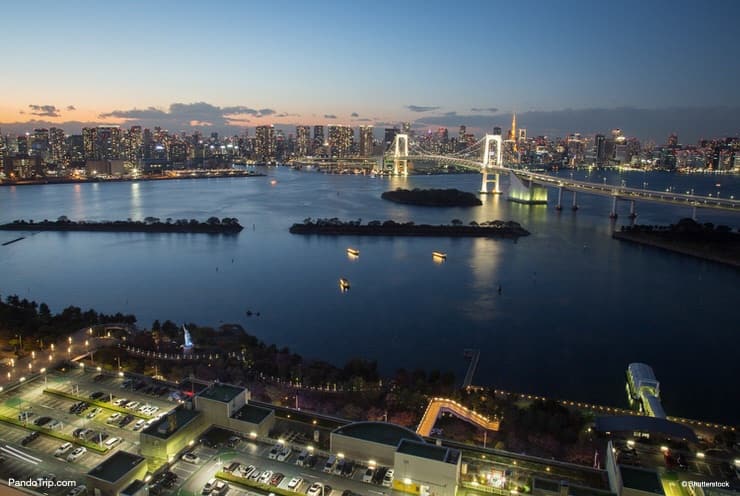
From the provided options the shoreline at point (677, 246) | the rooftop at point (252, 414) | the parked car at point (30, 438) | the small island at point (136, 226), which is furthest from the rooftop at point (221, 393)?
the small island at point (136, 226)

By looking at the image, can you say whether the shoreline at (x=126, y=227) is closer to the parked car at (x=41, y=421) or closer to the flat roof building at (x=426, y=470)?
the parked car at (x=41, y=421)

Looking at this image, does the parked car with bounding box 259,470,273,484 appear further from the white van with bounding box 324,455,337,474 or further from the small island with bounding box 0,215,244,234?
the small island with bounding box 0,215,244,234

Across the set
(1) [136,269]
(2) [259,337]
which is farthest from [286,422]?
(1) [136,269]

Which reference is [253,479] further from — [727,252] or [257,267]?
[727,252]

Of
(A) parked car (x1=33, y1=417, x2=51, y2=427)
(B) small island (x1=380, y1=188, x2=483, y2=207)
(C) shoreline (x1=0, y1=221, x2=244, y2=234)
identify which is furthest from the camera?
(B) small island (x1=380, y1=188, x2=483, y2=207)

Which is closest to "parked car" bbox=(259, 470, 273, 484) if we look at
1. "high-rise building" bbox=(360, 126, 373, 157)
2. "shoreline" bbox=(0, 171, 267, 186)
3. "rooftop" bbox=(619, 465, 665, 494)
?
"rooftop" bbox=(619, 465, 665, 494)

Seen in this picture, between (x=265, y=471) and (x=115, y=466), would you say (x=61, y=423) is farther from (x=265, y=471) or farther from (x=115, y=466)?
(x=265, y=471)
